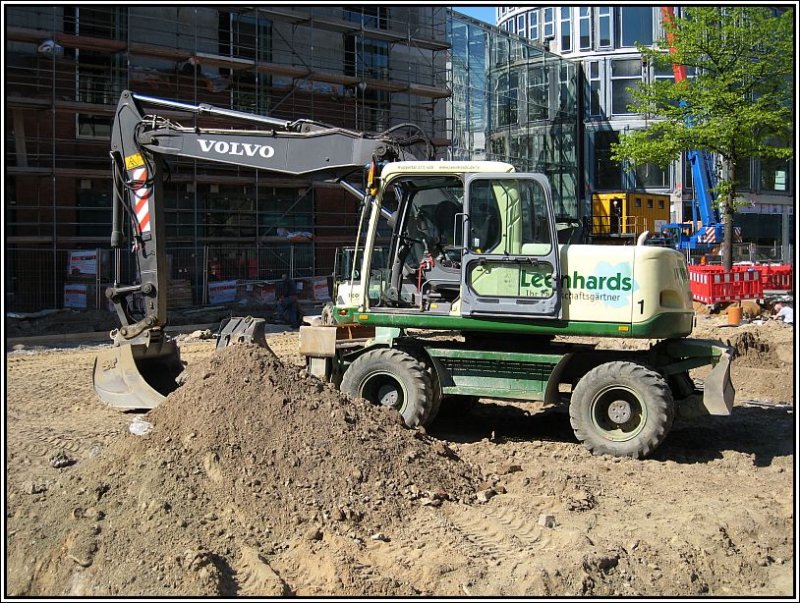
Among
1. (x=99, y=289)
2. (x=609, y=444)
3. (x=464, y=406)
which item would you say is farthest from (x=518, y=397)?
(x=99, y=289)

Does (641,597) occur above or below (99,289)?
below

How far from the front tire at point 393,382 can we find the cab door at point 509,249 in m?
0.95

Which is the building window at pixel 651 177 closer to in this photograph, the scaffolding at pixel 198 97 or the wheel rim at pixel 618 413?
the scaffolding at pixel 198 97

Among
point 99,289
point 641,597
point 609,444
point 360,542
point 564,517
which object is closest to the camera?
point 641,597

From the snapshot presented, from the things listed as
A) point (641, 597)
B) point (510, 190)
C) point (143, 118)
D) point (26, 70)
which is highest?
point (26, 70)

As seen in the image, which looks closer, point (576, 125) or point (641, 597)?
point (641, 597)

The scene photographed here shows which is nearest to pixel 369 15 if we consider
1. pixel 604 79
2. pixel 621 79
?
pixel 604 79

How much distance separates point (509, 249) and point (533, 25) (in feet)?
117

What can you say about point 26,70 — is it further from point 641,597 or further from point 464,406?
point 641,597

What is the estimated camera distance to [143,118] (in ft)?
34.9

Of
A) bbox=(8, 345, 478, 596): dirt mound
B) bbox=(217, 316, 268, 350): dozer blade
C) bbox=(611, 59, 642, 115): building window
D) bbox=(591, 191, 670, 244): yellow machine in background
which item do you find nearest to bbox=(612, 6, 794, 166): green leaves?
bbox=(591, 191, 670, 244): yellow machine in background

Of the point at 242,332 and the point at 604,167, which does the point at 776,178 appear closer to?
the point at 604,167

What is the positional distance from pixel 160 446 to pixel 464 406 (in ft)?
15.7

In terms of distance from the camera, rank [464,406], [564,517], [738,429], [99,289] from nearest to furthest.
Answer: [564,517] → [738,429] → [464,406] → [99,289]
